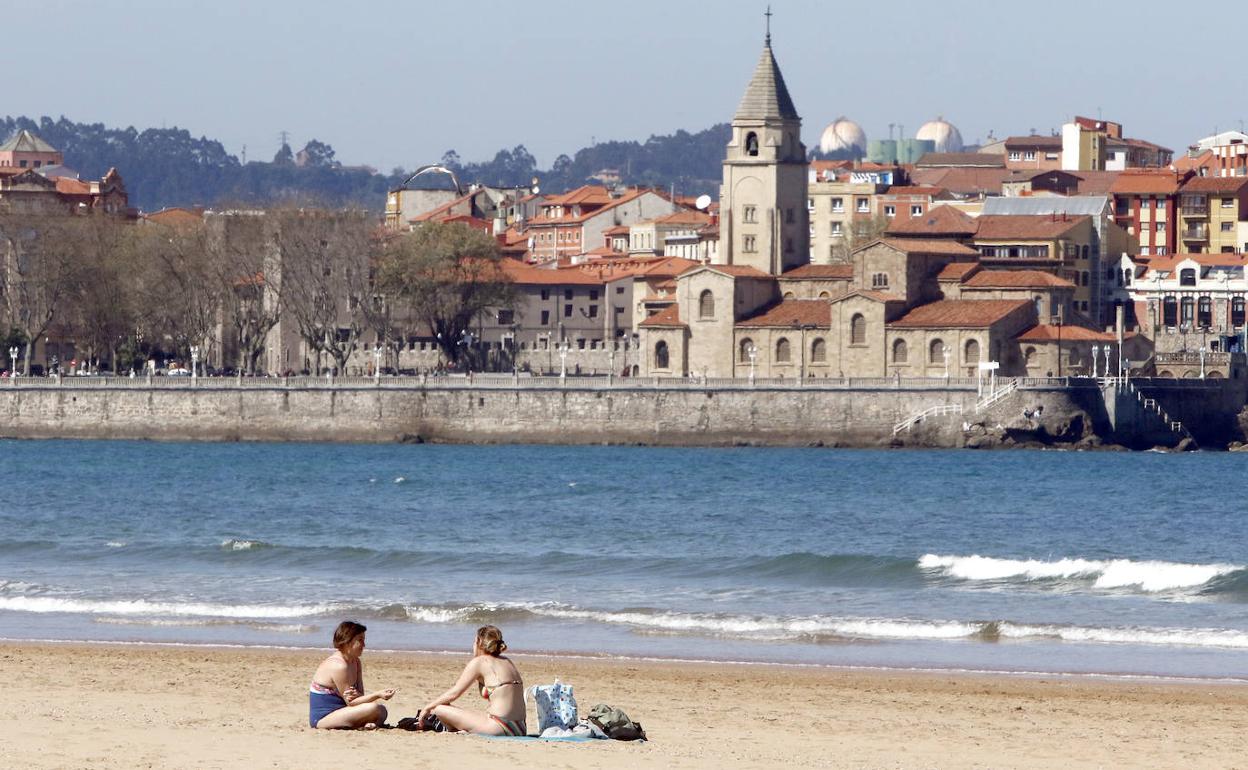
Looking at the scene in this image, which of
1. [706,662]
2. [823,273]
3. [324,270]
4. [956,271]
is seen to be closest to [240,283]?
[324,270]

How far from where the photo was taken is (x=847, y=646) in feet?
86.4

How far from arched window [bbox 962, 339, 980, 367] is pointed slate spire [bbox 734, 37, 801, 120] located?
1449 centimetres

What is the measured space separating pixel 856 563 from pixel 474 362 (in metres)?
56.3

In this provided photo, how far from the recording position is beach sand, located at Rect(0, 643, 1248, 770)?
17625 mm

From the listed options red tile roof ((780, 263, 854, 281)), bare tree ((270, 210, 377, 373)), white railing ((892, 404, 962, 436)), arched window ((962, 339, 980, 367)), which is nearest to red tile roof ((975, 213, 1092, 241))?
red tile roof ((780, 263, 854, 281))

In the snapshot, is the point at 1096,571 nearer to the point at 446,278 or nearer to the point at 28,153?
the point at 446,278

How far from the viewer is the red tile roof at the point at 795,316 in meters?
81.1

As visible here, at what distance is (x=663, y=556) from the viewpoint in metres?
38.6

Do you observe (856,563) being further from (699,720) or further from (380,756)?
(380,756)

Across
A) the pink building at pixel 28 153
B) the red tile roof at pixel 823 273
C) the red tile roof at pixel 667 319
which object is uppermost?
the pink building at pixel 28 153

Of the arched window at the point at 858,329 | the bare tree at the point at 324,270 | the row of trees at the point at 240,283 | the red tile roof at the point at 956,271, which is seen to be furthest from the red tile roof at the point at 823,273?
the bare tree at the point at 324,270

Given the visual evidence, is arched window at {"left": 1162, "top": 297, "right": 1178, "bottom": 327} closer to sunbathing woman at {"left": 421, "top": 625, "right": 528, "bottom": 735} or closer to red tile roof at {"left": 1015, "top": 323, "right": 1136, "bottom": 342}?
red tile roof at {"left": 1015, "top": 323, "right": 1136, "bottom": 342}

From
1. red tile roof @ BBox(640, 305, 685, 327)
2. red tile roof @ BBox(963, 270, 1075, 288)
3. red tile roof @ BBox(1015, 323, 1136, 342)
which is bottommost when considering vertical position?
red tile roof @ BBox(1015, 323, 1136, 342)

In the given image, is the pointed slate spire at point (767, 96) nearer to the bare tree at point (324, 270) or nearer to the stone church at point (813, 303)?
the stone church at point (813, 303)
